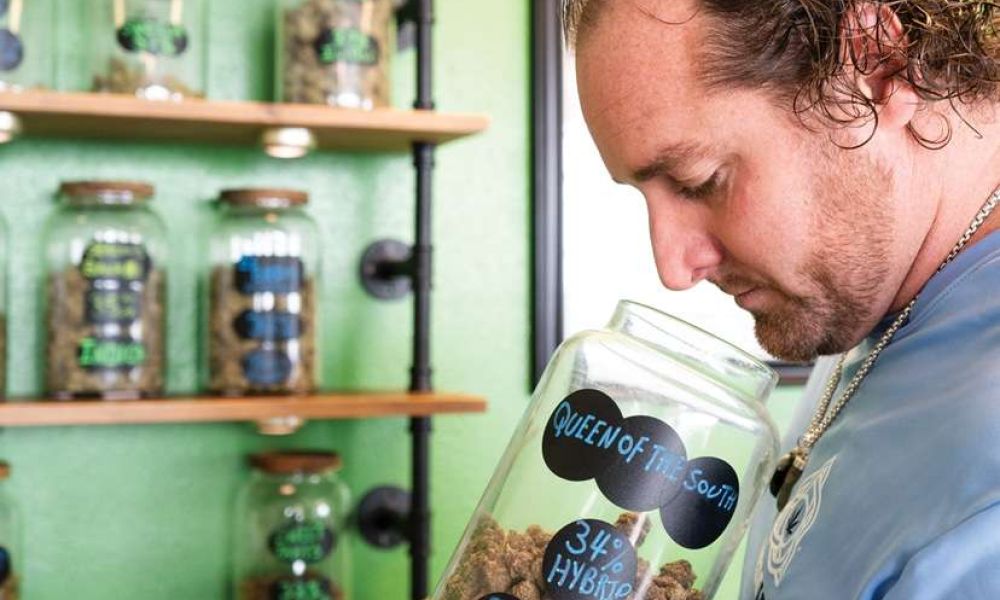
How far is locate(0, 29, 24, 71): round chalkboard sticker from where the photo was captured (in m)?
1.31

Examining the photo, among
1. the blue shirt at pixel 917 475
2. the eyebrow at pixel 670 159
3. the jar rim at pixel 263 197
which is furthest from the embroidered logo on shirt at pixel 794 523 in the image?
the jar rim at pixel 263 197

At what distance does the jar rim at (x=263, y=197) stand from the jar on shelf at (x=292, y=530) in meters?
0.30

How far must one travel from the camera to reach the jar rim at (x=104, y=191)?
4.45ft

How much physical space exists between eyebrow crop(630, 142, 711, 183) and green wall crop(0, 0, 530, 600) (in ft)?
2.55

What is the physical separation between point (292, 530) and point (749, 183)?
2.69 feet

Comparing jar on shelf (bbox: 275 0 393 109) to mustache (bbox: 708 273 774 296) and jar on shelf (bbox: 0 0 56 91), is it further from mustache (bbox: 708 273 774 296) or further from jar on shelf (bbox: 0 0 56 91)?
mustache (bbox: 708 273 774 296)

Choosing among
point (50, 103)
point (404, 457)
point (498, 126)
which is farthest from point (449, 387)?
point (50, 103)

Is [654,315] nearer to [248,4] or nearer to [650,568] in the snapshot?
[650,568]

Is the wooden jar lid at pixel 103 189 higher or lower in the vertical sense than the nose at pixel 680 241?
higher

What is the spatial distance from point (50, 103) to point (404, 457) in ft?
2.07

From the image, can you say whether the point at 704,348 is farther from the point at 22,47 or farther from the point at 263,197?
the point at 22,47

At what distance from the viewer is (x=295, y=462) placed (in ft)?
4.61

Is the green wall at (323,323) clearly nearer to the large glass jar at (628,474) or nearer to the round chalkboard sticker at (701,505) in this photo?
the large glass jar at (628,474)

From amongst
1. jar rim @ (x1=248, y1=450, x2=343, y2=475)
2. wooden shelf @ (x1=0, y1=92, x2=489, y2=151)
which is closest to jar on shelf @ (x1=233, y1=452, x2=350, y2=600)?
jar rim @ (x1=248, y1=450, x2=343, y2=475)
